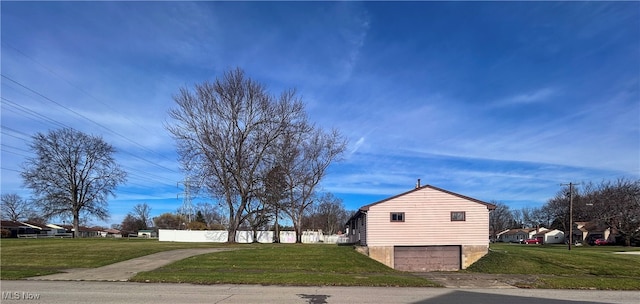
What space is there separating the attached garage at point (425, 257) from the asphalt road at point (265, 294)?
54.5 ft

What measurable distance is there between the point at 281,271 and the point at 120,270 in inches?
285

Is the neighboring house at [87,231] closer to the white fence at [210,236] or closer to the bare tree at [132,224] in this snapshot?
the bare tree at [132,224]

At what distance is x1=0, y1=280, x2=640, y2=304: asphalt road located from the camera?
34.3 ft

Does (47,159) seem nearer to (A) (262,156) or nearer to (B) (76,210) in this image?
(B) (76,210)

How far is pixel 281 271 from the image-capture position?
59.8 ft

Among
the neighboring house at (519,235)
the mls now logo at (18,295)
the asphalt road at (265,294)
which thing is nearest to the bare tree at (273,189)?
the asphalt road at (265,294)

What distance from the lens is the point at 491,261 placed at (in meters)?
28.2

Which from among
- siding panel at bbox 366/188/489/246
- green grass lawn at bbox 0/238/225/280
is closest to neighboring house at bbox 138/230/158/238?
green grass lawn at bbox 0/238/225/280

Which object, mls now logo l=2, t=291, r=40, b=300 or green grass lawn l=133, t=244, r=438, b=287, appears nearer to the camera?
mls now logo l=2, t=291, r=40, b=300

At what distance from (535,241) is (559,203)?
23520 millimetres

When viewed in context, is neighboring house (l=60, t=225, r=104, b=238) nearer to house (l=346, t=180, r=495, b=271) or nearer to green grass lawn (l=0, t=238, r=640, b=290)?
green grass lawn (l=0, t=238, r=640, b=290)

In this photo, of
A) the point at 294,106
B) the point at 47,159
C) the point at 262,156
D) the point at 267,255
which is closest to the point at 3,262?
the point at 267,255

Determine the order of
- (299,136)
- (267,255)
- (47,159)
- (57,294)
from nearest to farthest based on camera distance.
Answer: (57,294) < (267,255) < (299,136) < (47,159)

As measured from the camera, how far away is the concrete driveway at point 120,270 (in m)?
15.8
